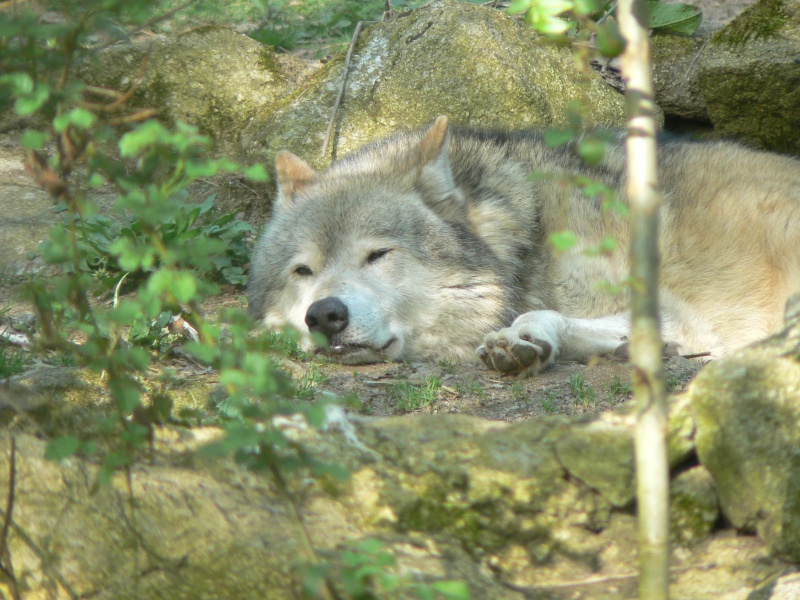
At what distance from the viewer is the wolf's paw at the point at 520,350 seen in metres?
4.37

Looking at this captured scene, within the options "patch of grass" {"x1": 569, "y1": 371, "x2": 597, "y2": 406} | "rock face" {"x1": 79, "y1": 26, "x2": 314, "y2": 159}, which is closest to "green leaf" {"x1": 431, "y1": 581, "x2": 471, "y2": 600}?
"patch of grass" {"x1": 569, "y1": 371, "x2": 597, "y2": 406}

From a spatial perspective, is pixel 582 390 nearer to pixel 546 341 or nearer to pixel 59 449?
pixel 546 341

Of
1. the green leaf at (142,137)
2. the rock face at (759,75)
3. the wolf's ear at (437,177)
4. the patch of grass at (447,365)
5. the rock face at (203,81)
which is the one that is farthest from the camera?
the rock face at (203,81)

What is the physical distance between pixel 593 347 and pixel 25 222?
4318 mm

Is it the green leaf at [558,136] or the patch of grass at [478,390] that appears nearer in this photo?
the green leaf at [558,136]

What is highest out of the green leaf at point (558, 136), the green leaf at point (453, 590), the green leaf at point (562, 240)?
the green leaf at point (558, 136)

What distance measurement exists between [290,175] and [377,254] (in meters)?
0.90

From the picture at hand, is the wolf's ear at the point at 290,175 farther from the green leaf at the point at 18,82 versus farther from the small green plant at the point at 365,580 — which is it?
the small green plant at the point at 365,580

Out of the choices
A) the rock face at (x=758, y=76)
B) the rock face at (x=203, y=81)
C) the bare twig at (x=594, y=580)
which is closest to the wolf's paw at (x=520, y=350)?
the bare twig at (x=594, y=580)

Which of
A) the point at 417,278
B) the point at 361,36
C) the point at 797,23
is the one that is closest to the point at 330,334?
the point at 417,278

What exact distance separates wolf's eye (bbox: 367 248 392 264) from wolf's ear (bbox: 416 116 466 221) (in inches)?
16.2

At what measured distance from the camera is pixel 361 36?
7461mm

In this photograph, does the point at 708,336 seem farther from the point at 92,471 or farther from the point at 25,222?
the point at 25,222

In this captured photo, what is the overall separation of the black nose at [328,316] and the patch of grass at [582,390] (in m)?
1.18
